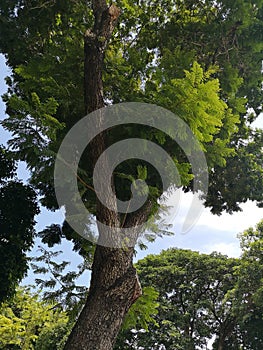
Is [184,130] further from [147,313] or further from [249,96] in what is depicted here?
[249,96]

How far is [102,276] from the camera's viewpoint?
452cm

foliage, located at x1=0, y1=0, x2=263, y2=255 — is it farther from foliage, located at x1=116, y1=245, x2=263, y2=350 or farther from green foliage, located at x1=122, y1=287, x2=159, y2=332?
foliage, located at x1=116, y1=245, x2=263, y2=350

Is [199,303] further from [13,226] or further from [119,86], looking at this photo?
[119,86]

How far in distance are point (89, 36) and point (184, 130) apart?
1689 mm

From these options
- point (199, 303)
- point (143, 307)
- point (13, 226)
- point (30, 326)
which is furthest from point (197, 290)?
point (143, 307)

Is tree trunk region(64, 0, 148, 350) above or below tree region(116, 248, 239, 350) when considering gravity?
below

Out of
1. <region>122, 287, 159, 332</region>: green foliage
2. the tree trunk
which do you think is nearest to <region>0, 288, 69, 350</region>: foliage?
<region>122, 287, 159, 332</region>: green foliage

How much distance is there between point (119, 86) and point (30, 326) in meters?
10.9

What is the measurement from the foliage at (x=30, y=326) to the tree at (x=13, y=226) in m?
3.83

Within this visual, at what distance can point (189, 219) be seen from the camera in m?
6.24

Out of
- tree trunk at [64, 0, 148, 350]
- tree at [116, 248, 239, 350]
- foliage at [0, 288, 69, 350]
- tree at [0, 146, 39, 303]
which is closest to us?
tree trunk at [64, 0, 148, 350]

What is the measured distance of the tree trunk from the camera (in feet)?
13.7

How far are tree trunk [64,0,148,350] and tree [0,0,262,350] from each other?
12 millimetres

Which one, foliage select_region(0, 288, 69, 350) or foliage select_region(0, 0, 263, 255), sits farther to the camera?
foliage select_region(0, 288, 69, 350)
